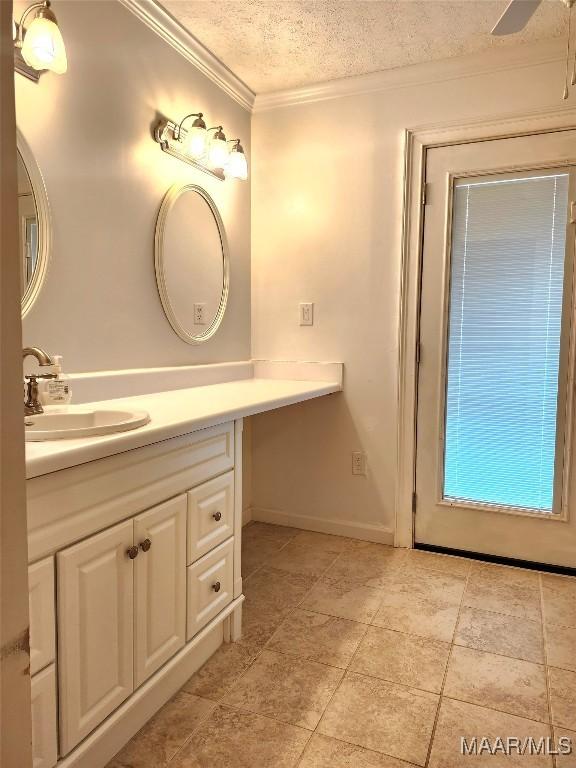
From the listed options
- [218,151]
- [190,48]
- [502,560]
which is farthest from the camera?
[502,560]

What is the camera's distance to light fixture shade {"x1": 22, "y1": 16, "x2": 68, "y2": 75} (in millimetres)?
1396

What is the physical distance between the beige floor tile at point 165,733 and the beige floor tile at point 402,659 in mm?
495

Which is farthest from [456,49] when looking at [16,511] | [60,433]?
[16,511]

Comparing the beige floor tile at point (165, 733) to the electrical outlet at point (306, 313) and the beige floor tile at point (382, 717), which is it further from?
the electrical outlet at point (306, 313)

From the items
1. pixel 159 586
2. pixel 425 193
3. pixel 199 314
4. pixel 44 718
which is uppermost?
pixel 425 193

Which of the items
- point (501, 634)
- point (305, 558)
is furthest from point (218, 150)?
point (501, 634)

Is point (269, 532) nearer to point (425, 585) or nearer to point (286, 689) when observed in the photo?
point (425, 585)

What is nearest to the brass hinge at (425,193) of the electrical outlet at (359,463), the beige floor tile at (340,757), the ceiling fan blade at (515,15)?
the ceiling fan blade at (515,15)

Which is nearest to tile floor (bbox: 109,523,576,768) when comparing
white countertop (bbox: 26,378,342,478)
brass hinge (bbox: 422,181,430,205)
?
white countertop (bbox: 26,378,342,478)

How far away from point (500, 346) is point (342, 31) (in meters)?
1.47

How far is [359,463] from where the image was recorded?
2660 mm

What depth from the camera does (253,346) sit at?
2850 mm

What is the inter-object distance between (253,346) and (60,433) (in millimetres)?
1773

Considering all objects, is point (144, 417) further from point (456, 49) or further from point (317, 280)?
point (456, 49)
